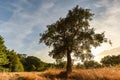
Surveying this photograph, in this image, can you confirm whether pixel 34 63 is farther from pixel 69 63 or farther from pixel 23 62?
pixel 69 63

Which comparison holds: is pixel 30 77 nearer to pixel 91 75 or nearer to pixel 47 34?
pixel 91 75

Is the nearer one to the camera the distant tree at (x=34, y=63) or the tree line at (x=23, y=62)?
the tree line at (x=23, y=62)

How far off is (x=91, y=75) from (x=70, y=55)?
4.58 meters

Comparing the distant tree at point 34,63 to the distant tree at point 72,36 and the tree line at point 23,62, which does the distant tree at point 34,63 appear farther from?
the distant tree at point 72,36

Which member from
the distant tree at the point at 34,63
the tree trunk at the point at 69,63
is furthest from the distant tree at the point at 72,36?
the distant tree at the point at 34,63

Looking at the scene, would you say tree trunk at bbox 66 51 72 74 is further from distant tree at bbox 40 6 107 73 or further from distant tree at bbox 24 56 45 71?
distant tree at bbox 24 56 45 71

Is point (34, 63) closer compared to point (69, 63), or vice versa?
point (69, 63)

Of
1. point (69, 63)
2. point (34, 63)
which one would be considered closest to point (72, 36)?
point (69, 63)

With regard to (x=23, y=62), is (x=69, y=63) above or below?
below

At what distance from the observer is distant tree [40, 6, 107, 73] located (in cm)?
2217

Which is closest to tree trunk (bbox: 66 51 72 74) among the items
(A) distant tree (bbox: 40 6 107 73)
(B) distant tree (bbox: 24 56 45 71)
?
(A) distant tree (bbox: 40 6 107 73)

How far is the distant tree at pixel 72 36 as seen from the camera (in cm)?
2217

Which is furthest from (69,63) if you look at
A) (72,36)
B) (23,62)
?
(23,62)

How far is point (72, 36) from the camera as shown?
22.3 meters
